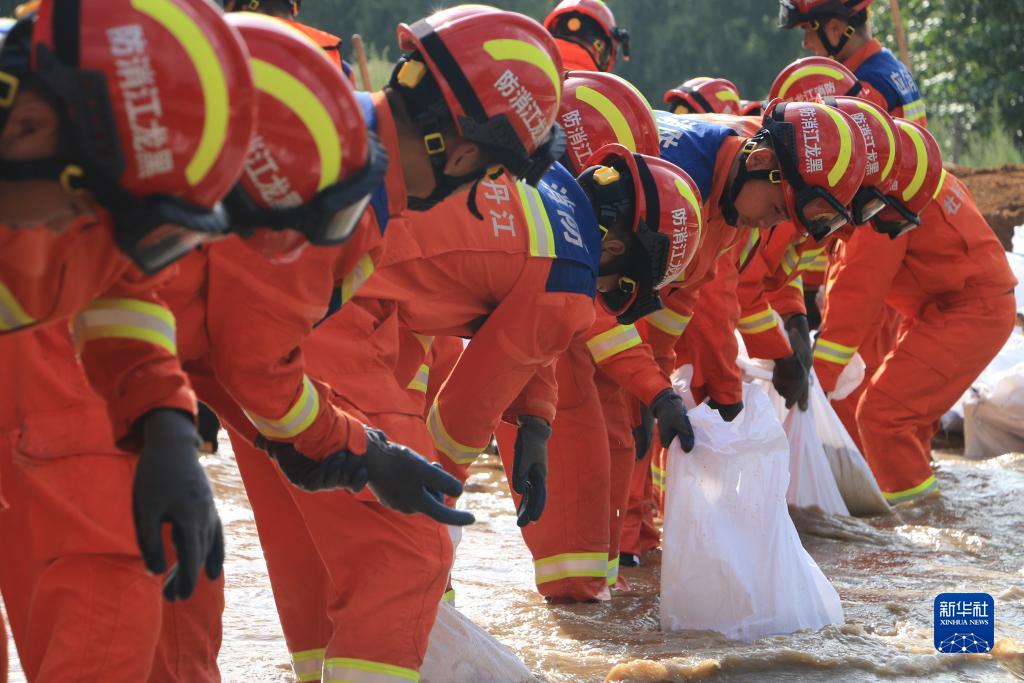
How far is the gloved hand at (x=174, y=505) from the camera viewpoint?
8.37ft

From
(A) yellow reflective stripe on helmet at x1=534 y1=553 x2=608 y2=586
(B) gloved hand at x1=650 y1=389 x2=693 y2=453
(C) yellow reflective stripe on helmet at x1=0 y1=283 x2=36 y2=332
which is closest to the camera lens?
(C) yellow reflective stripe on helmet at x1=0 y1=283 x2=36 y2=332

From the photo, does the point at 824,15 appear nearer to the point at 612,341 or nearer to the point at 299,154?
the point at 612,341

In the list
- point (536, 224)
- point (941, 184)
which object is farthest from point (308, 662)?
point (941, 184)

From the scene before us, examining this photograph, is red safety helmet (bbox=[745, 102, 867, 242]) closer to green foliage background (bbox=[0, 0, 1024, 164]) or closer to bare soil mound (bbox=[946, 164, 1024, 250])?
bare soil mound (bbox=[946, 164, 1024, 250])

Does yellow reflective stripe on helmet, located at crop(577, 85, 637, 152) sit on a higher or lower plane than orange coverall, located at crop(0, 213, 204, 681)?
higher

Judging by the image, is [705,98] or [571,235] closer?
[571,235]

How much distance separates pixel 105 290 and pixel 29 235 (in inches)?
10.4

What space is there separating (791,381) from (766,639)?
2262 millimetres

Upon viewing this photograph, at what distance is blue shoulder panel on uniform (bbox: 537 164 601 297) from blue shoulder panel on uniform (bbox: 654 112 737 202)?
101 centimetres

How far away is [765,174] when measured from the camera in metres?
5.43

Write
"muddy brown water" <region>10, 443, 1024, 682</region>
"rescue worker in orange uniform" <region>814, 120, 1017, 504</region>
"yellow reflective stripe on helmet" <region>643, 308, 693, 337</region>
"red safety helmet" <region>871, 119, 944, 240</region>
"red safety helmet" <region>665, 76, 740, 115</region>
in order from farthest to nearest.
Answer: "red safety helmet" <region>665, 76, 740, 115</region>
"rescue worker in orange uniform" <region>814, 120, 1017, 504</region>
"red safety helmet" <region>871, 119, 944, 240</region>
"yellow reflective stripe on helmet" <region>643, 308, 693, 337</region>
"muddy brown water" <region>10, 443, 1024, 682</region>

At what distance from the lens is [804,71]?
24.0ft

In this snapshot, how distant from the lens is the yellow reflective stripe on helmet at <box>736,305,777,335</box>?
6.62 meters

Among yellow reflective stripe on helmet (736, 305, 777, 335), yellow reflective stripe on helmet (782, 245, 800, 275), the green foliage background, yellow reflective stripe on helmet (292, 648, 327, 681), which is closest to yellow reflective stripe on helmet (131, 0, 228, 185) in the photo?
yellow reflective stripe on helmet (292, 648, 327, 681)
